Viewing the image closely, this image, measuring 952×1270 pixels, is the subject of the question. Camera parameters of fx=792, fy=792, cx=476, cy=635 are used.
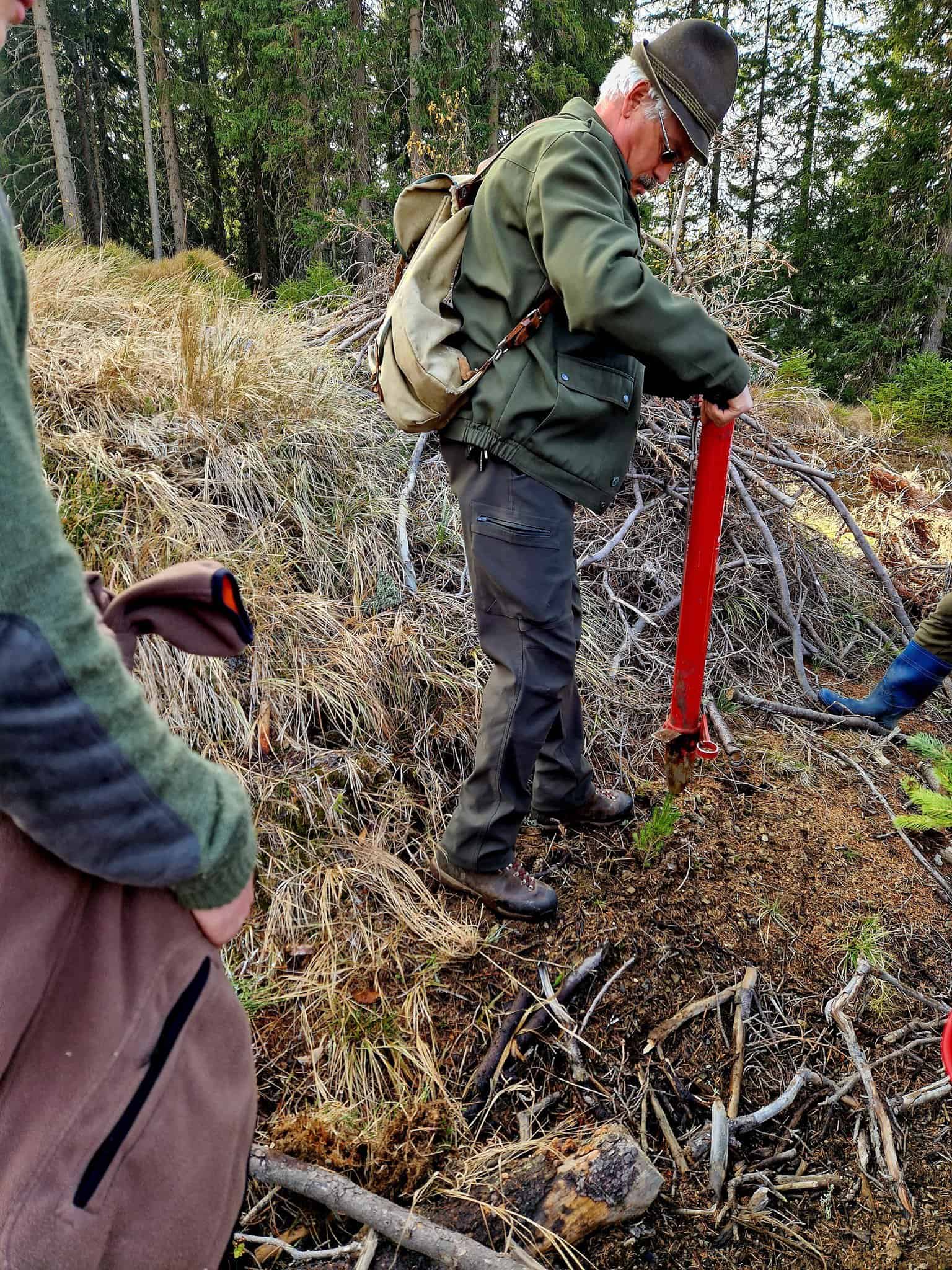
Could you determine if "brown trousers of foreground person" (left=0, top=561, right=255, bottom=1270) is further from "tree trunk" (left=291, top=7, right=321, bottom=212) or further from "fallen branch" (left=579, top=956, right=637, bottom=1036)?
"tree trunk" (left=291, top=7, right=321, bottom=212)

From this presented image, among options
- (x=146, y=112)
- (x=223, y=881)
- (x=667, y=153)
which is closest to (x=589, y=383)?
(x=667, y=153)

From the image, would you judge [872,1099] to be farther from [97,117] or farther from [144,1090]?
[97,117]

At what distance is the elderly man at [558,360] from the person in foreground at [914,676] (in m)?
2.18

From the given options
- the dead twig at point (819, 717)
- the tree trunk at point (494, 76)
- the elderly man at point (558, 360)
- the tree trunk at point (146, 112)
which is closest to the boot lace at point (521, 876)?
the elderly man at point (558, 360)

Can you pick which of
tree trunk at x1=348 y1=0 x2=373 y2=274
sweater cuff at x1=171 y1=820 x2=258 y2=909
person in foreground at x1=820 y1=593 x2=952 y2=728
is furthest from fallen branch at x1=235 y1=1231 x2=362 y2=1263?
tree trunk at x1=348 y1=0 x2=373 y2=274

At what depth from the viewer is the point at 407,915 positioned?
2.49 m

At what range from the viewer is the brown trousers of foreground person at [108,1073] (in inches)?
33.3

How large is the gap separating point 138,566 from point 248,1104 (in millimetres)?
2562

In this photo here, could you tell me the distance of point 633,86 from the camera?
2.16 meters

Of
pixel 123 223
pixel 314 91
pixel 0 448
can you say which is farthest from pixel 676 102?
pixel 123 223

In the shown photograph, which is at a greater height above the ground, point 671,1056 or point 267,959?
point 267,959

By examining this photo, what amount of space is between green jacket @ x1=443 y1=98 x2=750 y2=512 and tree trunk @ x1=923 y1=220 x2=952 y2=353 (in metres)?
15.1

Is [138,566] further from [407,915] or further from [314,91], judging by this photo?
[314,91]

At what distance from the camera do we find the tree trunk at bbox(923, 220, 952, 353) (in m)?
14.1
